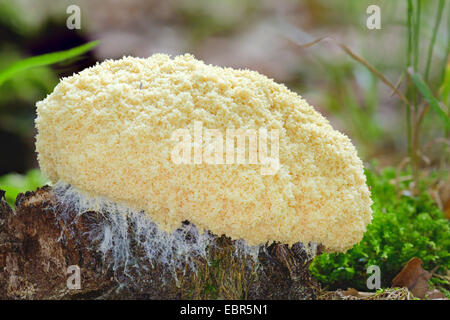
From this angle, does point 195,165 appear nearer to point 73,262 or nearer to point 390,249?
point 73,262

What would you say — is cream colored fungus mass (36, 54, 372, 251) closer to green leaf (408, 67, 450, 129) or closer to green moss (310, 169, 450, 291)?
green moss (310, 169, 450, 291)

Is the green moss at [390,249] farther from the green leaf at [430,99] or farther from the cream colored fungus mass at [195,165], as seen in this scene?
the green leaf at [430,99]

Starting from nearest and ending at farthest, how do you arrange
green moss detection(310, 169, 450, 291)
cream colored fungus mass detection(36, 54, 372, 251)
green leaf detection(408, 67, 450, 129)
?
cream colored fungus mass detection(36, 54, 372, 251) → green moss detection(310, 169, 450, 291) → green leaf detection(408, 67, 450, 129)

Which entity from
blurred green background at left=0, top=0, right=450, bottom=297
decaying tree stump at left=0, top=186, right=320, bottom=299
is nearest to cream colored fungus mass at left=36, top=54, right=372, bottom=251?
decaying tree stump at left=0, top=186, right=320, bottom=299

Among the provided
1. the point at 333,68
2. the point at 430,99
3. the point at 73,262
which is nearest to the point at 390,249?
the point at 430,99

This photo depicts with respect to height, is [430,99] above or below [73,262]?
above

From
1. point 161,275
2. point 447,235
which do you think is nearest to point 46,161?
point 161,275

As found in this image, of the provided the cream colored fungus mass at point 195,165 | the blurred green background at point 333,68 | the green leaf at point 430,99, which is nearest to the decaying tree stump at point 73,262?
the cream colored fungus mass at point 195,165

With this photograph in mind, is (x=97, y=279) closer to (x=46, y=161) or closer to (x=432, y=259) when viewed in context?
(x=46, y=161)
